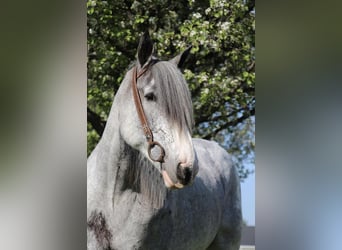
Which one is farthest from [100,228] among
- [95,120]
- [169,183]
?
[95,120]

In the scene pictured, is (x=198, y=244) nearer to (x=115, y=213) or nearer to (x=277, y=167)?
(x=115, y=213)

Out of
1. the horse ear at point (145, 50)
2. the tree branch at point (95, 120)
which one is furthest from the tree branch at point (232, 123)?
the horse ear at point (145, 50)

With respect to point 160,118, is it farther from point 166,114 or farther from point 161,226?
point 161,226

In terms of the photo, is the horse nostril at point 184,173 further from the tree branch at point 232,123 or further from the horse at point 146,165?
the tree branch at point 232,123

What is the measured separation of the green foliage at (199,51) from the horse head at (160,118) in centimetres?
187

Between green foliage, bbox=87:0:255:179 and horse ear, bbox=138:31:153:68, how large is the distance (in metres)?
1.84

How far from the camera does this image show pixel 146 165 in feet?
6.99

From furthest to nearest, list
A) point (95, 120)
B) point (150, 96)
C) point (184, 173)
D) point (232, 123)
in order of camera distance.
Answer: point (232, 123) → point (95, 120) → point (150, 96) → point (184, 173)

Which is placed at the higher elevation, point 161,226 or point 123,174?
point 123,174

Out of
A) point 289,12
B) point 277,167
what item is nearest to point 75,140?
point 277,167

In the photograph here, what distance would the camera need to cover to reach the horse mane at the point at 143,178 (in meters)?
2.13

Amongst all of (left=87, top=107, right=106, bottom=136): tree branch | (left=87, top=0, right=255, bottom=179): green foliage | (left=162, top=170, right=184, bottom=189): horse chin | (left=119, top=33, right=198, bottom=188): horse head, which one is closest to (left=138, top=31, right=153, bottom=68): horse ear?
(left=119, top=33, right=198, bottom=188): horse head

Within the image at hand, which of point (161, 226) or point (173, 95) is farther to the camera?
point (161, 226)

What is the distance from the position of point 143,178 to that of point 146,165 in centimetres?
5
